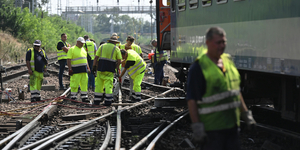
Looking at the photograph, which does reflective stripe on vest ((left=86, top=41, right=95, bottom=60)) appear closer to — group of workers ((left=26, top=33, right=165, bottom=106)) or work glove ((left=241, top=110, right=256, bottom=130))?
group of workers ((left=26, top=33, right=165, bottom=106))

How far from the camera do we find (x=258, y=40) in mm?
6383

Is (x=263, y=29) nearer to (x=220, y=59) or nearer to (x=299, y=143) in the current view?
(x=299, y=143)

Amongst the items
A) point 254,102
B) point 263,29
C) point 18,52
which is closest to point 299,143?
point 263,29

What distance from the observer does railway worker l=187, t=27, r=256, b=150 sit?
365cm

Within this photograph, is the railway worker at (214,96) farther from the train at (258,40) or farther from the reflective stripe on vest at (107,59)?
the reflective stripe on vest at (107,59)

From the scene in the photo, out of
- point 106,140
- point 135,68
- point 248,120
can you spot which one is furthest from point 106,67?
point 248,120

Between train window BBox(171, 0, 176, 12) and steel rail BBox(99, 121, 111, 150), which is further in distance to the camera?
train window BBox(171, 0, 176, 12)

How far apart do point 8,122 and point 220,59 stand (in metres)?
5.74

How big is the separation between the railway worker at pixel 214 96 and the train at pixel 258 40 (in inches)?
83.3

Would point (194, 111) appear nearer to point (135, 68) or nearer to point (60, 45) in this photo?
point (135, 68)

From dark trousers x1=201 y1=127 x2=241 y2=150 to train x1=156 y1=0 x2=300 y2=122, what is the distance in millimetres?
2113

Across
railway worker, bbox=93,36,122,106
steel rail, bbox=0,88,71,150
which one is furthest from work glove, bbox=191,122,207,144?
railway worker, bbox=93,36,122,106

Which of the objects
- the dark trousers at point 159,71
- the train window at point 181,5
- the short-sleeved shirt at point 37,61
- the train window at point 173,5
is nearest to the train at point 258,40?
the train window at point 181,5

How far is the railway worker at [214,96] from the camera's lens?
3.65 metres
